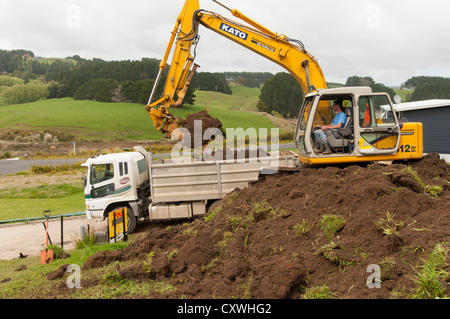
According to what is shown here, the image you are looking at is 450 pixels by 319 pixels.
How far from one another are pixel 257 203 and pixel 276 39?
237 inches

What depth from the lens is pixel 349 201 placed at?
604 centimetres

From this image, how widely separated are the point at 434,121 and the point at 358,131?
17.1 meters

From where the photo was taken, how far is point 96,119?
71500mm

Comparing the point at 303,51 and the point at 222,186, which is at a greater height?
the point at 303,51

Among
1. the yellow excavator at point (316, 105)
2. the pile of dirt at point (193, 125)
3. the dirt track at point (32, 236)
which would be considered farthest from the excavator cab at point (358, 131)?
the dirt track at point (32, 236)

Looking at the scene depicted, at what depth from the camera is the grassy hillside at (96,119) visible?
62156 millimetres

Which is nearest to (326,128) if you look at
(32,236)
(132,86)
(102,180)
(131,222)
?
(131,222)

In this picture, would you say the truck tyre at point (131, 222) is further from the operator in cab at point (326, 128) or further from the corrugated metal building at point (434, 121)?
the corrugated metal building at point (434, 121)

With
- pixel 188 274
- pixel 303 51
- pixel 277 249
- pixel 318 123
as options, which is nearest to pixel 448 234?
pixel 277 249

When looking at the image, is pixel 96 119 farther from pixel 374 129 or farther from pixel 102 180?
pixel 374 129

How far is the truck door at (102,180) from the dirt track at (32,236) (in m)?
1.60

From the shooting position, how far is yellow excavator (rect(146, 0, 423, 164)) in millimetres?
8562

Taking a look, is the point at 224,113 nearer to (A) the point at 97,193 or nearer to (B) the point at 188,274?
(A) the point at 97,193

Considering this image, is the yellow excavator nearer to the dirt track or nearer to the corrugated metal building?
Result: the dirt track
